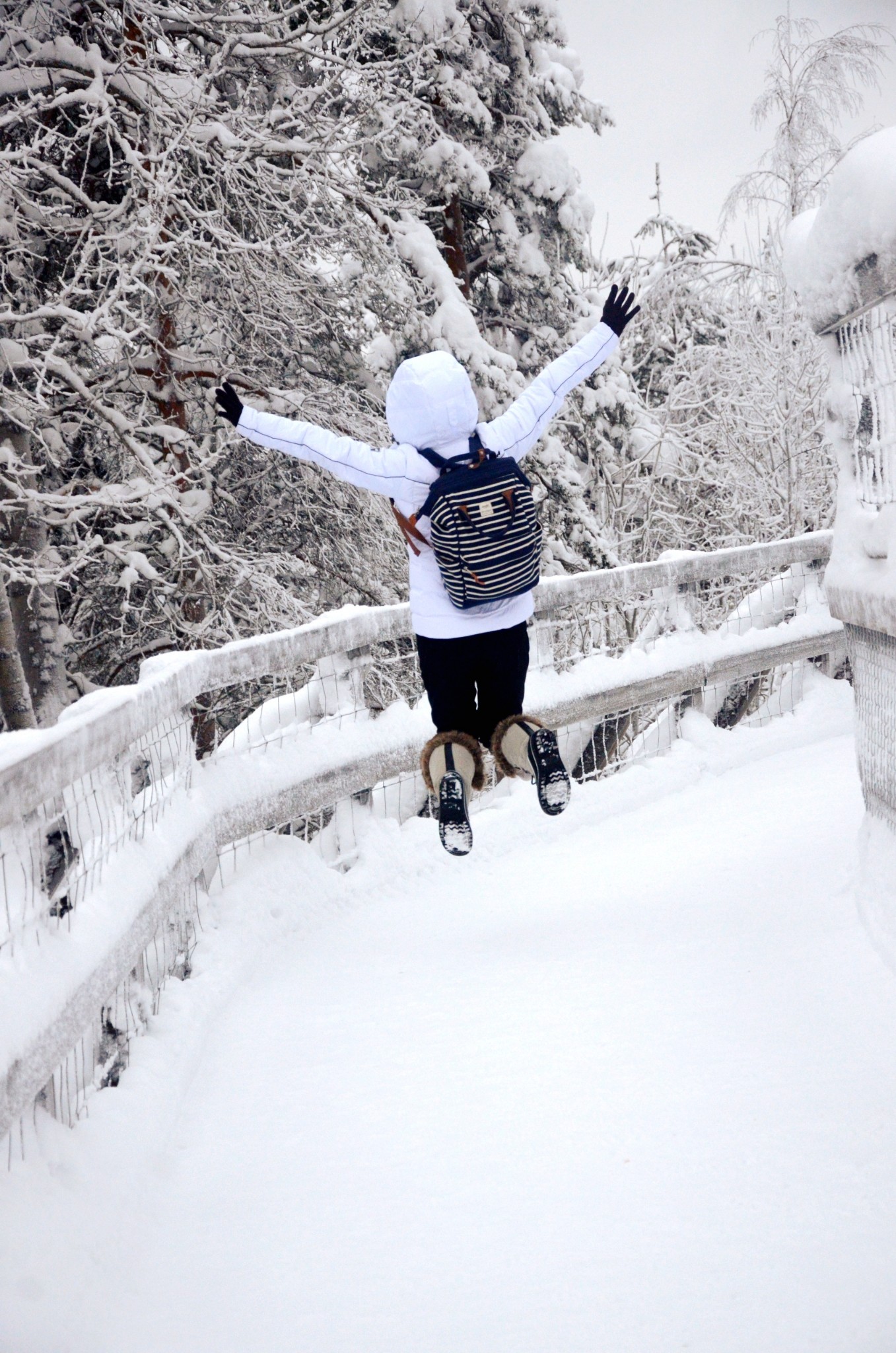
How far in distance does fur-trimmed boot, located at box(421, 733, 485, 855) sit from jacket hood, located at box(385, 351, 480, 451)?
1.13m

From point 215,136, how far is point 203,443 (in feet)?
8.52

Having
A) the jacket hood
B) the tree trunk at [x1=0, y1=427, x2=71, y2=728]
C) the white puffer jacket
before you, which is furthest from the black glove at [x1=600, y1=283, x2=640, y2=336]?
the tree trunk at [x1=0, y1=427, x2=71, y2=728]

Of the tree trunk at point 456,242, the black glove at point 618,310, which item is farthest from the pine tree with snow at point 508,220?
the black glove at point 618,310

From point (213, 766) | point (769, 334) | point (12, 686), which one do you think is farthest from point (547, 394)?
point (769, 334)

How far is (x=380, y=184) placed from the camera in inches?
516

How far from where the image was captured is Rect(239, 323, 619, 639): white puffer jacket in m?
4.27

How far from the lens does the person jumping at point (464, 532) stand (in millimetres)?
4238

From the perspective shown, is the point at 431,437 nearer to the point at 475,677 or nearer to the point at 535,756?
the point at 475,677

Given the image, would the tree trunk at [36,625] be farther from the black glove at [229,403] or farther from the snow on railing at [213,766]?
the black glove at [229,403]

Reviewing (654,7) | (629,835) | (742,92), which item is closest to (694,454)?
(742,92)

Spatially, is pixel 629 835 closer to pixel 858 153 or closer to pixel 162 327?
pixel 858 153

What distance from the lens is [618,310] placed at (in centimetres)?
472

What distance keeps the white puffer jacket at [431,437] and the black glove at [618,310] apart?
0.37 feet

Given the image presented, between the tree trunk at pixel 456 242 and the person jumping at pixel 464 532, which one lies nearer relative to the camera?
the person jumping at pixel 464 532
